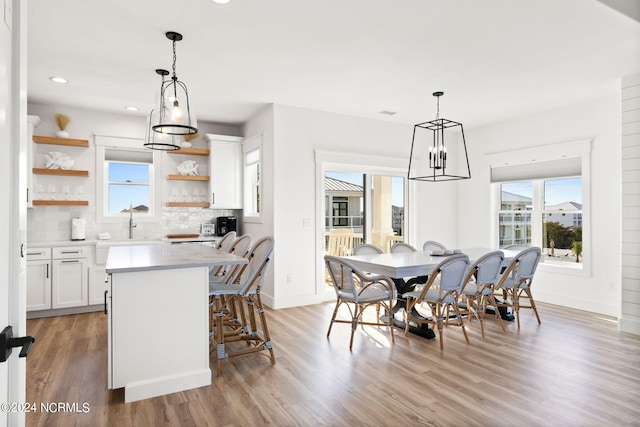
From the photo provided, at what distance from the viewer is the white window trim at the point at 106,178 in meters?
5.45

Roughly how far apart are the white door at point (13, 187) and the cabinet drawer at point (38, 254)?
4.34 metres

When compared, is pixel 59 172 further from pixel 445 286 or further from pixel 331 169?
pixel 445 286

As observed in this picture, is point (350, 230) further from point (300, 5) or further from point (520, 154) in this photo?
point (300, 5)

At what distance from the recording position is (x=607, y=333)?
159 inches

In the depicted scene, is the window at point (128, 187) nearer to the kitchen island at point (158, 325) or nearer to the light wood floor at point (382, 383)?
the light wood floor at point (382, 383)

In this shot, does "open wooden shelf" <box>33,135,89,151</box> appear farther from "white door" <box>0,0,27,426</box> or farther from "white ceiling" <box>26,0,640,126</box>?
"white door" <box>0,0,27,426</box>

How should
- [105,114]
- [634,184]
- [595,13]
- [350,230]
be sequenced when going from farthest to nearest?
[350,230], [105,114], [634,184], [595,13]

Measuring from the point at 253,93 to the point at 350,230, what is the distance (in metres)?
2.41

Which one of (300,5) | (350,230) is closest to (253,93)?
(300,5)

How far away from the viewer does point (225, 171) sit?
19.6ft

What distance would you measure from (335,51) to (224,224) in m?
3.36

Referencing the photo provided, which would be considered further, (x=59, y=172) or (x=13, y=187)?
(x=59, y=172)

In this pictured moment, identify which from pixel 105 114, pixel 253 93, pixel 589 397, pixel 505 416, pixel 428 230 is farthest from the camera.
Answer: pixel 428 230

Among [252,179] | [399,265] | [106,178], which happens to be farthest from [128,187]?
[399,265]
